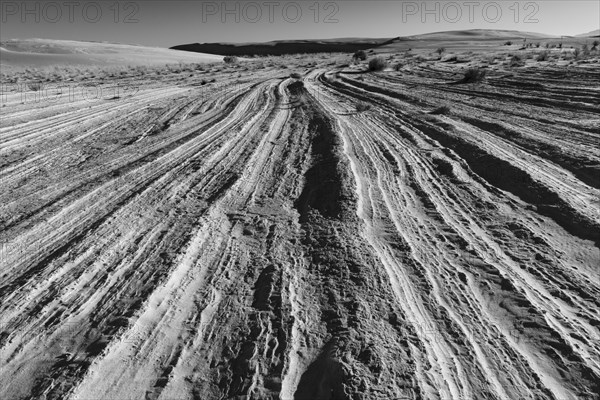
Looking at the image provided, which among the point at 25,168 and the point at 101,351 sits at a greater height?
the point at 25,168

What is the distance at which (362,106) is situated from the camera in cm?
1322

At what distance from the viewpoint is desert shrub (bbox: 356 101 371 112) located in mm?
12663

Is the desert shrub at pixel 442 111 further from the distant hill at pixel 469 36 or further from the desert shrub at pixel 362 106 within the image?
the distant hill at pixel 469 36

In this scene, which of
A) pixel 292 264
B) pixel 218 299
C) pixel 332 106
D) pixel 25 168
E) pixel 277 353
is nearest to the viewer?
pixel 277 353

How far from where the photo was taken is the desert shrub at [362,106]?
12663mm

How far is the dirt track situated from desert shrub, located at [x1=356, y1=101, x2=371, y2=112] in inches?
133

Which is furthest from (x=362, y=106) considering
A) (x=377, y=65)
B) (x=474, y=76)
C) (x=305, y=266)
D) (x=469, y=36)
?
(x=469, y=36)

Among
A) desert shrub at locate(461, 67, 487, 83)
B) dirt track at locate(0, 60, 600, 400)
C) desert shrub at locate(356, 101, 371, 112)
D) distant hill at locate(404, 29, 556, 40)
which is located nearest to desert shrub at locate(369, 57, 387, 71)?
desert shrub at locate(461, 67, 487, 83)

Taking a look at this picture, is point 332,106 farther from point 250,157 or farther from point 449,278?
point 449,278

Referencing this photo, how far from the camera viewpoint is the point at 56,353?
334 cm

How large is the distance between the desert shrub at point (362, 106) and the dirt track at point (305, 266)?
3.37 meters

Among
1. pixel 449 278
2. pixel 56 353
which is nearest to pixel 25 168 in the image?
pixel 56 353

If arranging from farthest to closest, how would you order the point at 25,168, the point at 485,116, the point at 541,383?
1. the point at 485,116
2. the point at 25,168
3. the point at 541,383

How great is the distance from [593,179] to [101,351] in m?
6.80
